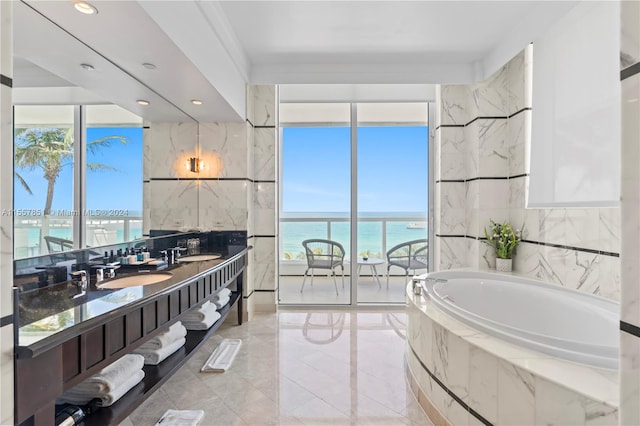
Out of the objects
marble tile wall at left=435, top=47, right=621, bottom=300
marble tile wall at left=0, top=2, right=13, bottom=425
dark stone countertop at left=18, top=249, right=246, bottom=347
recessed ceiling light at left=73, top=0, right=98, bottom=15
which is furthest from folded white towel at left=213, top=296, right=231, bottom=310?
marble tile wall at left=435, top=47, right=621, bottom=300

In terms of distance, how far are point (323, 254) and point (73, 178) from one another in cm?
286

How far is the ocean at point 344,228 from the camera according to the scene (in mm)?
4102

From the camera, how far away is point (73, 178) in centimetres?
172

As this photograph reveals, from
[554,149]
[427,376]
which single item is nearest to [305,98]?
[554,149]

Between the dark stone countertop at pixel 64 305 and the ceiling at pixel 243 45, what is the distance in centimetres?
90

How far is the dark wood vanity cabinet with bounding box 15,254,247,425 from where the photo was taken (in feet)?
3.00

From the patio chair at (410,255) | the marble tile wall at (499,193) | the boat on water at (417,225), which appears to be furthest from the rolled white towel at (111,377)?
the boat on water at (417,225)

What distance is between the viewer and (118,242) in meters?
2.20

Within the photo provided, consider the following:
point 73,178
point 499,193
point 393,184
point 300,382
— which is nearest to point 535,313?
point 499,193

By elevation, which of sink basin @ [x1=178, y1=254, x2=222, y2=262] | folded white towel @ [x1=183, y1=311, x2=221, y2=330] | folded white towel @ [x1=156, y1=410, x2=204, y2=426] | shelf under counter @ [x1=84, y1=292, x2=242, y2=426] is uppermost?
sink basin @ [x1=178, y1=254, x2=222, y2=262]

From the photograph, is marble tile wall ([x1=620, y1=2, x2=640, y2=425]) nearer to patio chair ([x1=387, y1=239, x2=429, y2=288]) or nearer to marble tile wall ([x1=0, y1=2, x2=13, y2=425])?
marble tile wall ([x1=0, y1=2, x2=13, y2=425])

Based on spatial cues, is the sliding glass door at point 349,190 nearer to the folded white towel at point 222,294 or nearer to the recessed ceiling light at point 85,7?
the folded white towel at point 222,294

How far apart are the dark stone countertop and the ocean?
2361 millimetres

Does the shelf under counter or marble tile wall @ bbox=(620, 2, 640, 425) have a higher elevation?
marble tile wall @ bbox=(620, 2, 640, 425)
